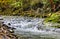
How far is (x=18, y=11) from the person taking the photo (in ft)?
97.9

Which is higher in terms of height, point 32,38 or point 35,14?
point 32,38

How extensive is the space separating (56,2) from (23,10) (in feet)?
19.5

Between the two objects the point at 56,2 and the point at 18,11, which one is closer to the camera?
the point at 56,2

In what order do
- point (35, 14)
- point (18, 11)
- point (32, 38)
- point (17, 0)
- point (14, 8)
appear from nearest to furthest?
point (32, 38) < point (35, 14) < point (18, 11) < point (14, 8) < point (17, 0)

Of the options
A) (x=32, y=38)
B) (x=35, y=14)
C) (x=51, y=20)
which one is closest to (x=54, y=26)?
(x=51, y=20)

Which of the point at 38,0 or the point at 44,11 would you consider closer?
the point at 44,11

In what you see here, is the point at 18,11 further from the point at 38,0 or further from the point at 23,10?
the point at 38,0

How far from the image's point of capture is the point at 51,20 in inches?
671

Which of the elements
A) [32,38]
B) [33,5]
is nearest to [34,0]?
[33,5]

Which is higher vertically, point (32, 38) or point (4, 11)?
point (32, 38)

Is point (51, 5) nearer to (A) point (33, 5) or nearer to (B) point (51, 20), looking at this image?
(A) point (33, 5)

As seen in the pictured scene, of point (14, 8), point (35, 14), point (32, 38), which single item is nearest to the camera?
point (32, 38)

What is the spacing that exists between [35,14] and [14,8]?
283 inches

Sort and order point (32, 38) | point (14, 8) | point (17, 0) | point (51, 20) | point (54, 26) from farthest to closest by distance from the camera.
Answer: point (17, 0)
point (14, 8)
point (51, 20)
point (54, 26)
point (32, 38)
